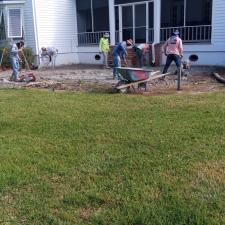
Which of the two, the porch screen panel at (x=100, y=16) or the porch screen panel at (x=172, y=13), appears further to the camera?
the porch screen panel at (x=100, y=16)

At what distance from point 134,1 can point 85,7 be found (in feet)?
11.7

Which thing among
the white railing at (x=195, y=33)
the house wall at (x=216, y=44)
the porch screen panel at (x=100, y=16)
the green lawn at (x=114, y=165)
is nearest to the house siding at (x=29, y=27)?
the porch screen panel at (x=100, y=16)

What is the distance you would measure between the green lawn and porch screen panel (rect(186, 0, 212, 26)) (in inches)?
429

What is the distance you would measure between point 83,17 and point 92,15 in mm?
925

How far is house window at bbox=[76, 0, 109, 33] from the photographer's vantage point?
21359 mm

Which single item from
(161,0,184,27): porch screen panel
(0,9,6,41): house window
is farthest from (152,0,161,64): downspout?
(0,9,6,41): house window

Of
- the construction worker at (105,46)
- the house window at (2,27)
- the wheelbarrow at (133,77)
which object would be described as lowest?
the wheelbarrow at (133,77)

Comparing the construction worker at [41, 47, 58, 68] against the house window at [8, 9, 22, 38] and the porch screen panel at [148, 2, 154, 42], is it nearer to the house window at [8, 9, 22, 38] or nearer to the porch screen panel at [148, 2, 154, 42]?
the house window at [8, 9, 22, 38]

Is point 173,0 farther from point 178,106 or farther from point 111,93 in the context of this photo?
point 178,106

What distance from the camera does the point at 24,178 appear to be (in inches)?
185

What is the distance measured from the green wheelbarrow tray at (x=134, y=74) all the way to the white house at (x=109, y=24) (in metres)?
7.31

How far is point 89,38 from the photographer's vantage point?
22.1m

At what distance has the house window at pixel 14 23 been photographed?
20.1 metres

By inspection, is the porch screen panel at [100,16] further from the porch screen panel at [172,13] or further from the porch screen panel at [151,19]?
the porch screen panel at [172,13]
